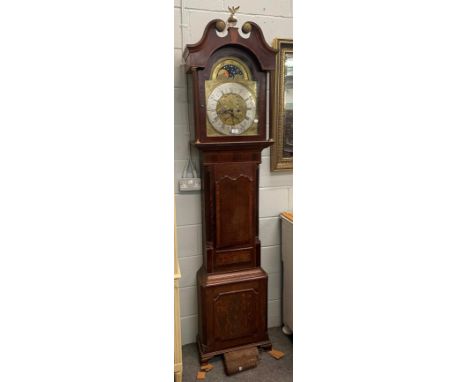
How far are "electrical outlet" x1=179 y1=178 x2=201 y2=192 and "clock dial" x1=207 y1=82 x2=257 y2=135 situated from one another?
0.99 feet

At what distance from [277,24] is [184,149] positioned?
79cm

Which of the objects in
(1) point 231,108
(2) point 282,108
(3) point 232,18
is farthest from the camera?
(2) point 282,108

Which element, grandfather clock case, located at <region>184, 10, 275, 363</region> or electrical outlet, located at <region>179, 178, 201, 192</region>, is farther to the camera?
electrical outlet, located at <region>179, 178, 201, 192</region>

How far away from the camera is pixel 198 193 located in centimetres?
194

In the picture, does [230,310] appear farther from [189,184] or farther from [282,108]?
[282,108]

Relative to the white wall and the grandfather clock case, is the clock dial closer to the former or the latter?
the grandfather clock case

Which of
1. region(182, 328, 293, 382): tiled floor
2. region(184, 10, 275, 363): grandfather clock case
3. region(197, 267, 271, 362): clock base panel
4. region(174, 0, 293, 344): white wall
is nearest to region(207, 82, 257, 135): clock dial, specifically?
region(184, 10, 275, 363): grandfather clock case

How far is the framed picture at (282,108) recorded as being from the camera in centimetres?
194

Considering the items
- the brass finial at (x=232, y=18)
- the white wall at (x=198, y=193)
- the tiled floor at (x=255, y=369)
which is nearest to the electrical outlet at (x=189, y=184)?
the white wall at (x=198, y=193)

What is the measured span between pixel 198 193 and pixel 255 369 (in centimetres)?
90

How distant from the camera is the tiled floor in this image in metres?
1.79

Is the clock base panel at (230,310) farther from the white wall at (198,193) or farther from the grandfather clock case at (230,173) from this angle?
the white wall at (198,193)

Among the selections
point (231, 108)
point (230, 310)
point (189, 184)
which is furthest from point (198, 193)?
point (230, 310)
